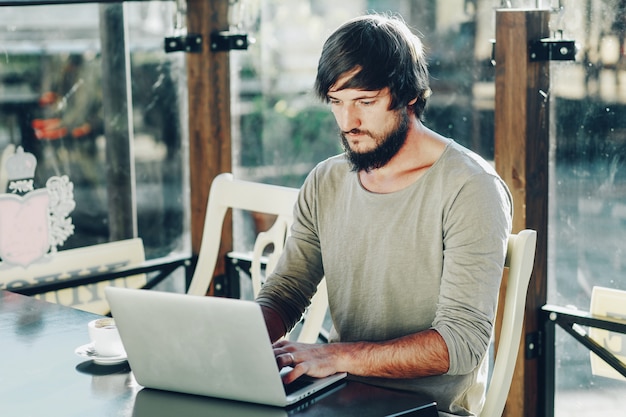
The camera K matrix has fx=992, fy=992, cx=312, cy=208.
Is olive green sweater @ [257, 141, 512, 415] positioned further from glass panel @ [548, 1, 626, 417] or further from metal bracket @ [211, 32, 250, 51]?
metal bracket @ [211, 32, 250, 51]

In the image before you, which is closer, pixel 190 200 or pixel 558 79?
pixel 558 79

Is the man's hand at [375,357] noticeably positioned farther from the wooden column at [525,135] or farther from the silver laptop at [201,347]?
the wooden column at [525,135]

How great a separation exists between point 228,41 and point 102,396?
72.2 inches

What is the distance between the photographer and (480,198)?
6.31 feet

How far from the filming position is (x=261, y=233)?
9.06 ft

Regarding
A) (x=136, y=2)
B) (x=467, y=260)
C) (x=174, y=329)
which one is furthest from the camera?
(x=136, y=2)

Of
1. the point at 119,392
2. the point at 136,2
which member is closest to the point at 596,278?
the point at 119,392

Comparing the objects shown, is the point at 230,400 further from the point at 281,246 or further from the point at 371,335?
the point at 281,246

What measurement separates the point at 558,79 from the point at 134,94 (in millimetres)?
1425

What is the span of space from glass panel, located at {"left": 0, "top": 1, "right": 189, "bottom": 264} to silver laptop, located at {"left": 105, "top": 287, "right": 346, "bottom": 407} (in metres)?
1.51

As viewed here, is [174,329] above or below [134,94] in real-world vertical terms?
below

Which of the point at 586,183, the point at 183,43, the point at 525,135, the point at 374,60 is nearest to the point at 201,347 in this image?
the point at 374,60

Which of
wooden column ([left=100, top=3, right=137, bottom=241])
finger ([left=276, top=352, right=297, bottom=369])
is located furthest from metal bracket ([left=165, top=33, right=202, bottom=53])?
finger ([left=276, top=352, right=297, bottom=369])

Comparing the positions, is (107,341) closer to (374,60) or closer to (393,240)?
(393,240)
